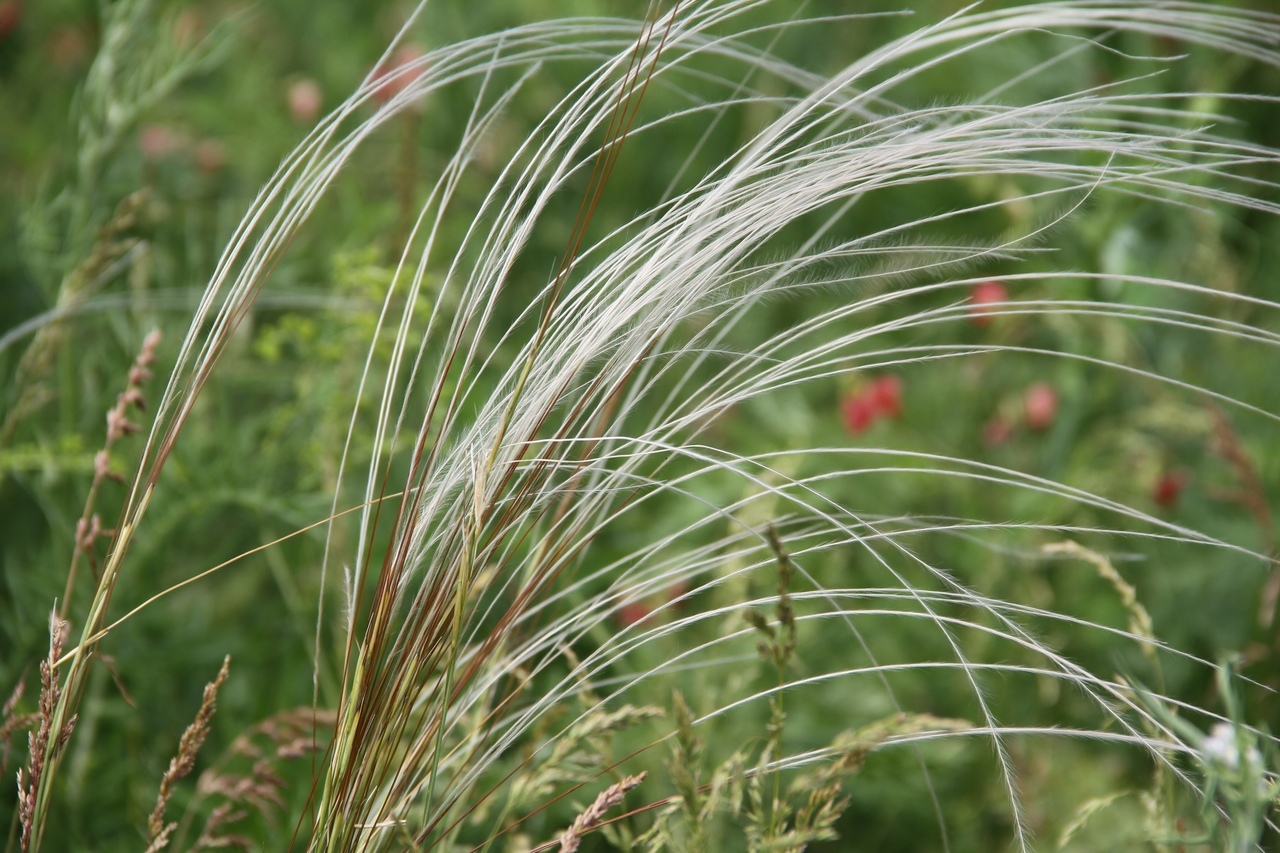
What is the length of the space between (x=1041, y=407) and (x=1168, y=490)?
0.26 metres

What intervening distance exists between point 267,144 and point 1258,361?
2201mm

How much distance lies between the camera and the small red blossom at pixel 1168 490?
5.70ft

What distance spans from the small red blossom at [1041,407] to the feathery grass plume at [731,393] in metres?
0.04

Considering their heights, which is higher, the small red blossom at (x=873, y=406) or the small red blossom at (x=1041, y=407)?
the small red blossom at (x=873, y=406)

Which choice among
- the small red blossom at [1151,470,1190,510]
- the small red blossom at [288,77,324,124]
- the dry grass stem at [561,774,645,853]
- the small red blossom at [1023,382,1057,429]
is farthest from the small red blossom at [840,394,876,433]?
the small red blossom at [288,77,324,124]

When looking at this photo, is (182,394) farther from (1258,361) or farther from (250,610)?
(1258,361)

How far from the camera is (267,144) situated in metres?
2.52

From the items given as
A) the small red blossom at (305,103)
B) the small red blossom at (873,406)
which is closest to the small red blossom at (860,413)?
the small red blossom at (873,406)

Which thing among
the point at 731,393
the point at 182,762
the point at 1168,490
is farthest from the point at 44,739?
the point at 1168,490

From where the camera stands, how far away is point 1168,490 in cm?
174

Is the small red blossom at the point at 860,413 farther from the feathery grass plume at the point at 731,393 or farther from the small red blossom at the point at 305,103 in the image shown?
the small red blossom at the point at 305,103

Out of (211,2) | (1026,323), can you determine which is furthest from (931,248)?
(211,2)

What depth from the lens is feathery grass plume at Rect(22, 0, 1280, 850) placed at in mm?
839

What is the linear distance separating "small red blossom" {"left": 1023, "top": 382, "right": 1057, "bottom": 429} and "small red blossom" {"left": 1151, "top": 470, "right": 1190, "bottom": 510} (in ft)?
0.71
